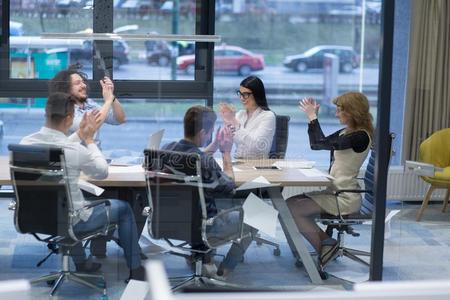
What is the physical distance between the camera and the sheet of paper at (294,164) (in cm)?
490

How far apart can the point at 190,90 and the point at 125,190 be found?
2.01ft

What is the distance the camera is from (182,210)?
4.87 meters

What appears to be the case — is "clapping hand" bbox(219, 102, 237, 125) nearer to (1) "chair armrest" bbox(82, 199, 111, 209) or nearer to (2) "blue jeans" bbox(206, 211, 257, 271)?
(2) "blue jeans" bbox(206, 211, 257, 271)

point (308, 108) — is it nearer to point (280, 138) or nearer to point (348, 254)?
point (280, 138)

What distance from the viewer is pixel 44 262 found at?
4.90 metres

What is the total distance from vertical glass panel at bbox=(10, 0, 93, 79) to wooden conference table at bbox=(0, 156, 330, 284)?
1.58 ft

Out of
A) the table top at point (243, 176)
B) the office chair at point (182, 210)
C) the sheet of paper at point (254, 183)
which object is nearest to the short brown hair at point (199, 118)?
the office chair at point (182, 210)

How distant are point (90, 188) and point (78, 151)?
8.3 inches

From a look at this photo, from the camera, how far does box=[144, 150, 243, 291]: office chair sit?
188 inches

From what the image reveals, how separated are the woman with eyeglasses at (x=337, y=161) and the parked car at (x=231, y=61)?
0.32 m

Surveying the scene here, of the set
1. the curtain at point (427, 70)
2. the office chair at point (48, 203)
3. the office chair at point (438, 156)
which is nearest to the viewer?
the office chair at point (48, 203)

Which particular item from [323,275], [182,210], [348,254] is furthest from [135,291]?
[348,254]

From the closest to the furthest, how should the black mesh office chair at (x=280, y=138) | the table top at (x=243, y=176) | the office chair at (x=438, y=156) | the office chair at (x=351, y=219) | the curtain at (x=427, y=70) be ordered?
the table top at (x=243, y=176) < the black mesh office chair at (x=280, y=138) < the office chair at (x=351, y=219) < the curtain at (x=427, y=70) < the office chair at (x=438, y=156)

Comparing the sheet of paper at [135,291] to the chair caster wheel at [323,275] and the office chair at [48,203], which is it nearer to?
the office chair at [48,203]
